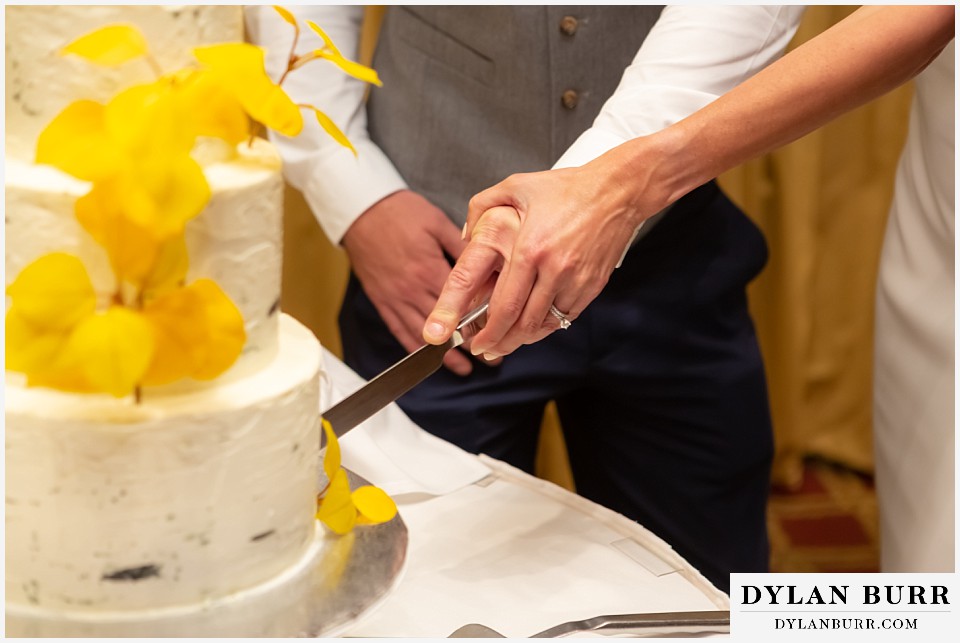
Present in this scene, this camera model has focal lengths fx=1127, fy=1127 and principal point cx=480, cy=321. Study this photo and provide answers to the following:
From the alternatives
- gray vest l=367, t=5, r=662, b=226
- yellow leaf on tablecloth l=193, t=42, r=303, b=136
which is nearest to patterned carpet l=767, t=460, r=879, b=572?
gray vest l=367, t=5, r=662, b=226

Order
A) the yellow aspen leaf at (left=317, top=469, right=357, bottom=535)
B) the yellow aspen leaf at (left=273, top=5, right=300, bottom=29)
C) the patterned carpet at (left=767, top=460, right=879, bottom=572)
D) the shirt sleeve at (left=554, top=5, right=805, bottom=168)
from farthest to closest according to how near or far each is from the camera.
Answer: the patterned carpet at (left=767, top=460, right=879, bottom=572), the shirt sleeve at (left=554, top=5, right=805, bottom=168), the yellow aspen leaf at (left=317, top=469, right=357, bottom=535), the yellow aspen leaf at (left=273, top=5, right=300, bottom=29)

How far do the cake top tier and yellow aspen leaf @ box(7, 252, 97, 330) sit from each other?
0.11 meters

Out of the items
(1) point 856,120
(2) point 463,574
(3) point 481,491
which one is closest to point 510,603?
(2) point 463,574

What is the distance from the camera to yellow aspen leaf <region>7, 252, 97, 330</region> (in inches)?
24.4

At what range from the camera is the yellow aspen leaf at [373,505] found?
0.86 metres

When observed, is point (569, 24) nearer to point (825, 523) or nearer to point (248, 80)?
point (248, 80)

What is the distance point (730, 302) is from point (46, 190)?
0.85 metres

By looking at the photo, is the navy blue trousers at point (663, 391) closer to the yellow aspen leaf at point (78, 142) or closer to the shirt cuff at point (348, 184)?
the shirt cuff at point (348, 184)

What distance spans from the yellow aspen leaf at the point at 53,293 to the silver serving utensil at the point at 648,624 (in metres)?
0.36

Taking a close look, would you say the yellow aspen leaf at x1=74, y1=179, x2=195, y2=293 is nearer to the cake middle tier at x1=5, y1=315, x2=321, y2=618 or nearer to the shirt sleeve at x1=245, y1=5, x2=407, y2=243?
the cake middle tier at x1=5, y1=315, x2=321, y2=618

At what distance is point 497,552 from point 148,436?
14.3 inches

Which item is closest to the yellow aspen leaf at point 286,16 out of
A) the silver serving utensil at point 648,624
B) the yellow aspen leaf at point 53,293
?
the yellow aspen leaf at point 53,293

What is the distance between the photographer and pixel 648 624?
81 cm

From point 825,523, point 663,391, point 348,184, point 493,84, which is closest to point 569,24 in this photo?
point 493,84
